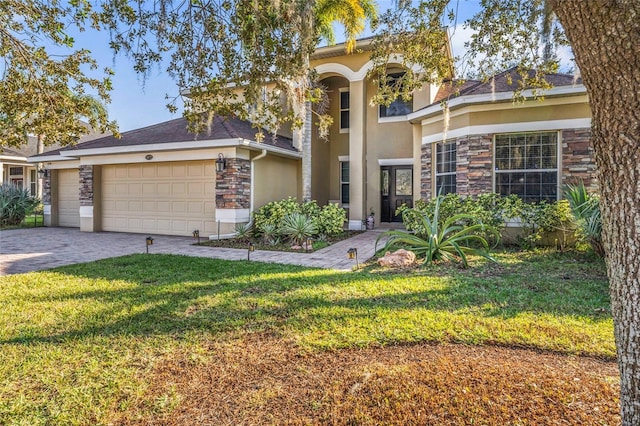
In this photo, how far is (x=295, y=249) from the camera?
31.0 ft

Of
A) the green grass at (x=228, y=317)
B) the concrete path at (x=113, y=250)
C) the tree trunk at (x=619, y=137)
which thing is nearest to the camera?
the tree trunk at (x=619, y=137)

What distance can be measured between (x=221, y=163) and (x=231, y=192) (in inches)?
36.0

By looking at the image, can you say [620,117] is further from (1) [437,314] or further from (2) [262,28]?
(2) [262,28]

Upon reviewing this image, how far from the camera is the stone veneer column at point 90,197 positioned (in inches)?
521

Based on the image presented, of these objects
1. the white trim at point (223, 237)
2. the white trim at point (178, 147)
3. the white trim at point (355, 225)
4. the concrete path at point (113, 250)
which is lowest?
the concrete path at point (113, 250)

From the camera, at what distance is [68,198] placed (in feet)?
50.8

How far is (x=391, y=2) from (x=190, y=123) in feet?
10.2

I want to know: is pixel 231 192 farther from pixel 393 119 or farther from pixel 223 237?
pixel 393 119

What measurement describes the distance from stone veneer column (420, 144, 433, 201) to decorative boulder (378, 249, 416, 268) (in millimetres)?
4266

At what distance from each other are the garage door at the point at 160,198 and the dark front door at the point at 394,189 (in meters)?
6.38

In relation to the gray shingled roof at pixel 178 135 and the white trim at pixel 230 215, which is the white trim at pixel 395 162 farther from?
the white trim at pixel 230 215

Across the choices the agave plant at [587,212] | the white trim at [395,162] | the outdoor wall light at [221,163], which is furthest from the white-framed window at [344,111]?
the agave plant at [587,212]

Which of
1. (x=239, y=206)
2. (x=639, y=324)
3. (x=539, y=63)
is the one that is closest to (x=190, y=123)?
(x=639, y=324)

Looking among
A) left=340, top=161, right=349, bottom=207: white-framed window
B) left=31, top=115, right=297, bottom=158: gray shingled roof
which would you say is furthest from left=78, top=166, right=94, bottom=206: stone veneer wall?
left=340, top=161, right=349, bottom=207: white-framed window
